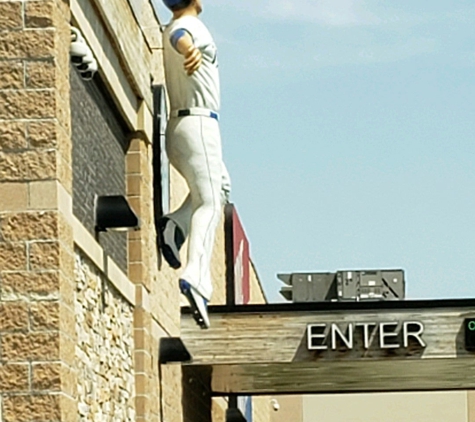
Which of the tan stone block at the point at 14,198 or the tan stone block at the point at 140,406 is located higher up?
the tan stone block at the point at 14,198

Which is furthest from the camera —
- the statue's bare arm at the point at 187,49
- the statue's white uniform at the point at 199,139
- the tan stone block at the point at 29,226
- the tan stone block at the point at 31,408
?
the statue's white uniform at the point at 199,139

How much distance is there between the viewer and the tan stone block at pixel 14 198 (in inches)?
435

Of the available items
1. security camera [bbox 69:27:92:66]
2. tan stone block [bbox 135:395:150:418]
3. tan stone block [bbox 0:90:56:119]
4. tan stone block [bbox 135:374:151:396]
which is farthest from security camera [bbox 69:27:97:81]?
tan stone block [bbox 135:395:150:418]

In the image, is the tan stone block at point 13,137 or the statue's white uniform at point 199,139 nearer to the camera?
the tan stone block at point 13,137

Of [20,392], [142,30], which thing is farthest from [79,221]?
[142,30]

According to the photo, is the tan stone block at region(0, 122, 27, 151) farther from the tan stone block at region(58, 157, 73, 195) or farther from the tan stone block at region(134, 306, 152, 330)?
the tan stone block at region(134, 306, 152, 330)

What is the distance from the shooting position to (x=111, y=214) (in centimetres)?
1327

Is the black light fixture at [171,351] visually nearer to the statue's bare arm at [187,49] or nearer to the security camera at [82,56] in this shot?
the statue's bare arm at [187,49]

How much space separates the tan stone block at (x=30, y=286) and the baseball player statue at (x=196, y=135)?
3437 millimetres

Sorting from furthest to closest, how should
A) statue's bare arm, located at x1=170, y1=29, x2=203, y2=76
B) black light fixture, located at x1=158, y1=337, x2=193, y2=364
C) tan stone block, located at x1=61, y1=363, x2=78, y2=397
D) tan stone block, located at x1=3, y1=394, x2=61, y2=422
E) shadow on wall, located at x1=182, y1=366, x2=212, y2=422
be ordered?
1. shadow on wall, located at x1=182, y1=366, x2=212, y2=422
2. black light fixture, located at x1=158, y1=337, x2=193, y2=364
3. statue's bare arm, located at x1=170, y1=29, x2=203, y2=76
4. tan stone block, located at x1=61, y1=363, x2=78, y2=397
5. tan stone block, located at x1=3, y1=394, x2=61, y2=422

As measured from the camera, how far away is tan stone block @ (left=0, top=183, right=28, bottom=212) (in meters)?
11.0

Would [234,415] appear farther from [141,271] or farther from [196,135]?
[196,135]

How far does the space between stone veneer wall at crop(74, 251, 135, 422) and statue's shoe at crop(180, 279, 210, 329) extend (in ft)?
1.80

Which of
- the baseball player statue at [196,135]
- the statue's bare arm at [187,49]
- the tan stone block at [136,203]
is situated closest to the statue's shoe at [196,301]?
the baseball player statue at [196,135]
